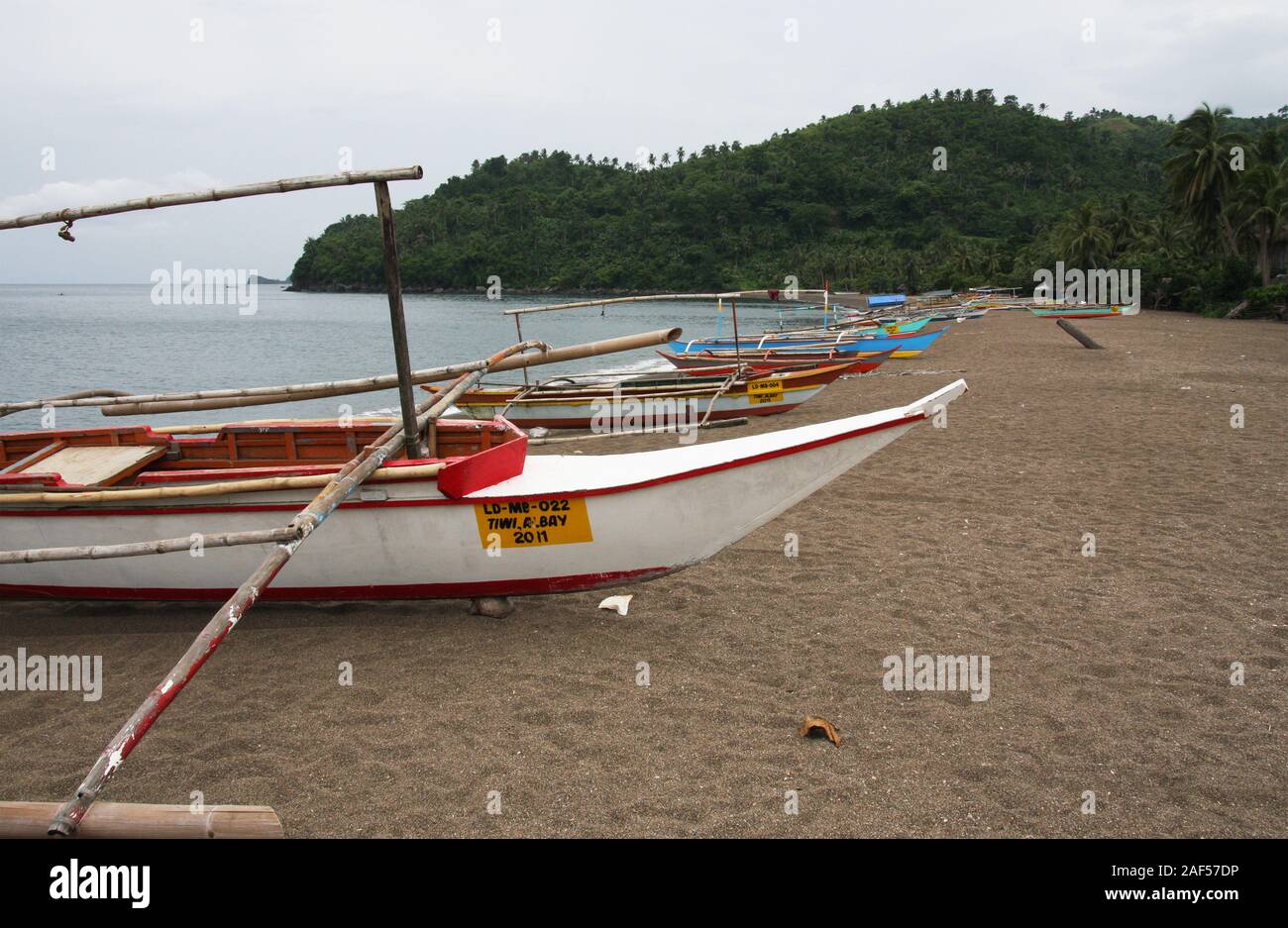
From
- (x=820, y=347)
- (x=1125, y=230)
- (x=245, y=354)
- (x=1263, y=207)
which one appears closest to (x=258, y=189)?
(x=820, y=347)

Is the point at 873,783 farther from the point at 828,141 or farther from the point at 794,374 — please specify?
the point at 828,141

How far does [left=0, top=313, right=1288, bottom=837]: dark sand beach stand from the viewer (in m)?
3.80

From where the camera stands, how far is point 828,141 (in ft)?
455

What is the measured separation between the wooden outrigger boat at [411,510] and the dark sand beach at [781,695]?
1.14 ft

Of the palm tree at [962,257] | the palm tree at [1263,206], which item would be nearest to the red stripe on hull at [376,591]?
the palm tree at [1263,206]

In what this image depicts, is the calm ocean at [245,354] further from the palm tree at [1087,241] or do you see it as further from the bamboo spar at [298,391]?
the palm tree at [1087,241]

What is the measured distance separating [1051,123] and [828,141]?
33.4 metres

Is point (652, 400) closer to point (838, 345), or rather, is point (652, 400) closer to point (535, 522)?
point (838, 345)

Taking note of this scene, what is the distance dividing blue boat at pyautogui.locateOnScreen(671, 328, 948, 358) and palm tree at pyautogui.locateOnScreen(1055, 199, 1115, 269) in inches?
1628

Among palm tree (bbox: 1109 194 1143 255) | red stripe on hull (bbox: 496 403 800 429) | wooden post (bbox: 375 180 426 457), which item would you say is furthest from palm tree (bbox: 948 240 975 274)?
wooden post (bbox: 375 180 426 457)

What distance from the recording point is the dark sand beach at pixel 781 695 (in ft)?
12.5

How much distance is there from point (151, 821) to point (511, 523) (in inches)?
103

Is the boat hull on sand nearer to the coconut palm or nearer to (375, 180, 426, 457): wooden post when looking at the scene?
(375, 180, 426, 457): wooden post

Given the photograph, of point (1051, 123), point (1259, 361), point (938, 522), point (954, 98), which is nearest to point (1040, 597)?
point (938, 522)
